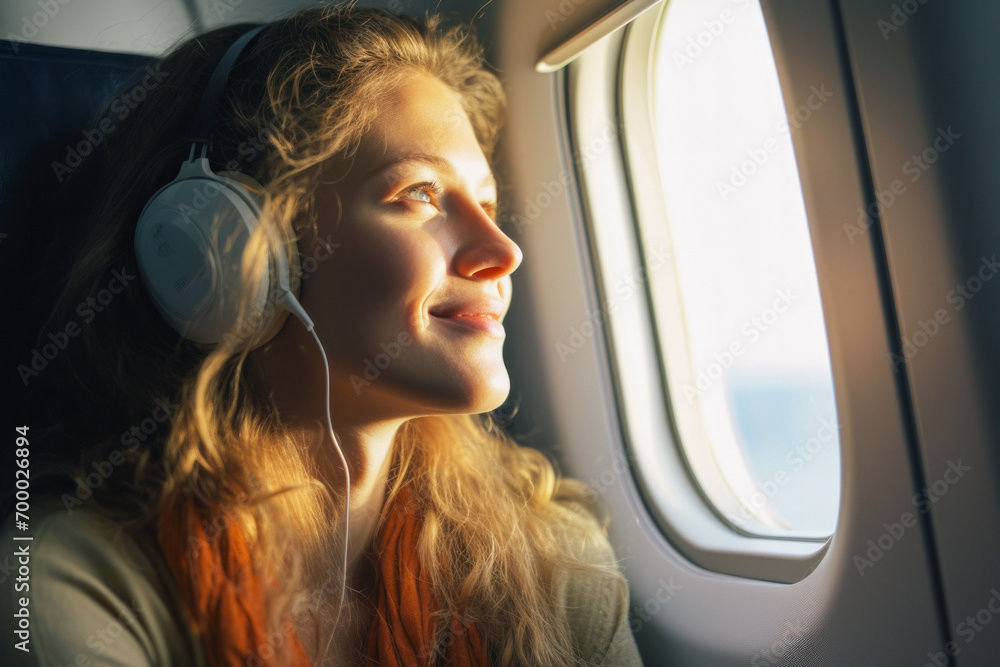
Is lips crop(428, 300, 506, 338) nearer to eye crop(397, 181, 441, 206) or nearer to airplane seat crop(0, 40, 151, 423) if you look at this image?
eye crop(397, 181, 441, 206)

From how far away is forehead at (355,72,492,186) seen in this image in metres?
0.97

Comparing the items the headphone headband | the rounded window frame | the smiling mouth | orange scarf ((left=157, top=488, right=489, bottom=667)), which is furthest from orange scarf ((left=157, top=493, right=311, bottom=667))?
the rounded window frame

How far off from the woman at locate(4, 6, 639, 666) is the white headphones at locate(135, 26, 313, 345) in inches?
0.8

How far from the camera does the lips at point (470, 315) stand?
0.94 m

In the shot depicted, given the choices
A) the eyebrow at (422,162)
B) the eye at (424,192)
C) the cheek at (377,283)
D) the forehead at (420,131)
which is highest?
the forehead at (420,131)

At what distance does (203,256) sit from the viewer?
0.78 m

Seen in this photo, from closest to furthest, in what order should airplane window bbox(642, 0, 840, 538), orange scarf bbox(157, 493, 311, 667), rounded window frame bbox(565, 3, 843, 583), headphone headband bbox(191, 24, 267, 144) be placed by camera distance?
orange scarf bbox(157, 493, 311, 667) < headphone headband bbox(191, 24, 267, 144) < airplane window bbox(642, 0, 840, 538) < rounded window frame bbox(565, 3, 843, 583)

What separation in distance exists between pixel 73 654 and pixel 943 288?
1078 mm

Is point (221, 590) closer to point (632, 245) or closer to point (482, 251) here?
point (482, 251)

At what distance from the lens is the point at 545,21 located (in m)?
1.22

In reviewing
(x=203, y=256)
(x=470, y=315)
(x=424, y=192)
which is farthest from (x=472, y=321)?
(x=203, y=256)

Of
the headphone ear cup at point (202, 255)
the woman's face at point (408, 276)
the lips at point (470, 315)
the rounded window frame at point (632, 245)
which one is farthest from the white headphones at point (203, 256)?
the rounded window frame at point (632, 245)

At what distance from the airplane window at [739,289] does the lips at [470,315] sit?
50 cm

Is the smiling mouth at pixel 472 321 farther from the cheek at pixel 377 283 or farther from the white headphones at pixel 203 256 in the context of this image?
the white headphones at pixel 203 256
